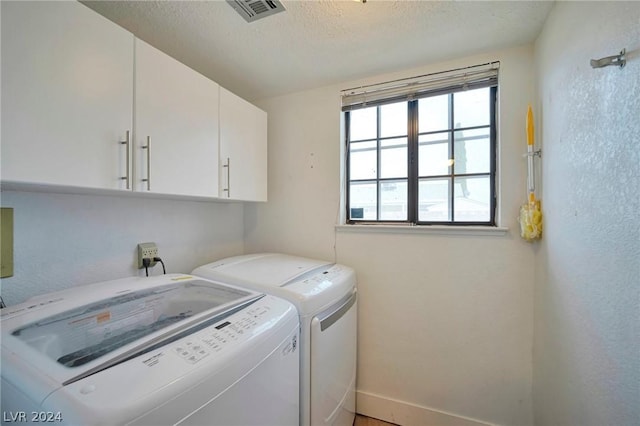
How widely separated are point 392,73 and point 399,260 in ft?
3.92

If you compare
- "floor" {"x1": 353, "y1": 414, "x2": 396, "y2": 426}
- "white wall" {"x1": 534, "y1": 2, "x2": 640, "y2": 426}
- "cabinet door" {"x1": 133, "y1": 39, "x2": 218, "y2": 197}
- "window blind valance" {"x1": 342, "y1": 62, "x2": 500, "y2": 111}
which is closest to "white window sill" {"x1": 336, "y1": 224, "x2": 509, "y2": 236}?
"white wall" {"x1": 534, "y1": 2, "x2": 640, "y2": 426}

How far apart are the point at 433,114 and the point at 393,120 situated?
0.25m

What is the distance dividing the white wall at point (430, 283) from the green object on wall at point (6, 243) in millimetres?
1356

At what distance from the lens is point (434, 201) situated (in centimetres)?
169

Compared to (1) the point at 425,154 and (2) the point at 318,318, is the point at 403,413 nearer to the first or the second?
(2) the point at 318,318

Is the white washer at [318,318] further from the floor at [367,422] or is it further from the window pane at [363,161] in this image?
the window pane at [363,161]

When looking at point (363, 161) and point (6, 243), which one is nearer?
point (6, 243)

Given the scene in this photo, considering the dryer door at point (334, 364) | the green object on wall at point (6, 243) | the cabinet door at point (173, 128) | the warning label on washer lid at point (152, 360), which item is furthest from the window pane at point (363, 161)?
the green object on wall at point (6, 243)

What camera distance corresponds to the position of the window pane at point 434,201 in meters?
1.66

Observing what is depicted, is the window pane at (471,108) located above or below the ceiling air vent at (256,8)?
below

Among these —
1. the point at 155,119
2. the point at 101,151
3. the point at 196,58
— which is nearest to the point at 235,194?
the point at 155,119

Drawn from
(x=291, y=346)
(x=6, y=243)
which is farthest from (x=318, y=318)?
(x=6, y=243)

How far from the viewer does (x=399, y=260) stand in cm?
168

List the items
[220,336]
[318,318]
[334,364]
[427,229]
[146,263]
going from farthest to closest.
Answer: [427,229]
[146,263]
[334,364]
[318,318]
[220,336]
